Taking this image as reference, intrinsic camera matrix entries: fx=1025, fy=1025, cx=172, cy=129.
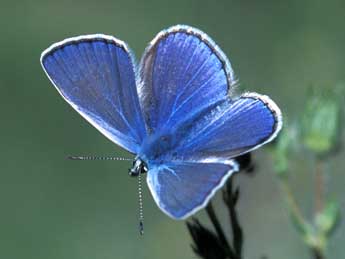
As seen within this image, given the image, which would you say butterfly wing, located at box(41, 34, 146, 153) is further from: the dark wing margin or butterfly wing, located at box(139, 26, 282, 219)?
the dark wing margin

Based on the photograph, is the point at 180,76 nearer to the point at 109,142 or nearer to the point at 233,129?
the point at 233,129

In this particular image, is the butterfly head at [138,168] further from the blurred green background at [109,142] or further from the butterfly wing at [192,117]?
the blurred green background at [109,142]

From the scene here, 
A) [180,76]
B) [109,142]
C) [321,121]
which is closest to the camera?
[180,76]

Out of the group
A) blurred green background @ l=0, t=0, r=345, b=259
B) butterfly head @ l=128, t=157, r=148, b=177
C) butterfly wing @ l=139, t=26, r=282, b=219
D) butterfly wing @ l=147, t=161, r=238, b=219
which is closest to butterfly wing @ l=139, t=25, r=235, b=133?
butterfly wing @ l=139, t=26, r=282, b=219

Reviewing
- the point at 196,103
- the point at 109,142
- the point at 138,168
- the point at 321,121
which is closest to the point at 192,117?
the point at 196,103

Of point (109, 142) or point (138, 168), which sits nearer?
point (138, 168)

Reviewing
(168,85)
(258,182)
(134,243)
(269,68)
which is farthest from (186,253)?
(168,85)
